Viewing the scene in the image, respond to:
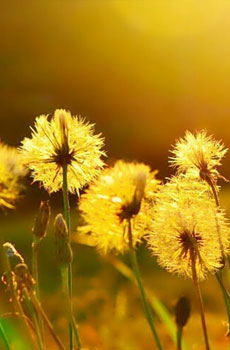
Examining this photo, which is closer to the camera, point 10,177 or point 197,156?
point 10,177

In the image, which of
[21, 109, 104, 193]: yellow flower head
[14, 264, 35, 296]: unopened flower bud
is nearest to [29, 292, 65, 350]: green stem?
[14, 264, 35, 296]: unopened flower bud

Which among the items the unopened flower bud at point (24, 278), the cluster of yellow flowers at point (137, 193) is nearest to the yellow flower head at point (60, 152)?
the cluster of yellow flowers at point (137, 193)

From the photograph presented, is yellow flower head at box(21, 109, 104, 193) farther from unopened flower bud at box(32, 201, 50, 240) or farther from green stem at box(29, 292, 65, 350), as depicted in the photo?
green stem at box(29, 292, 65, 350)

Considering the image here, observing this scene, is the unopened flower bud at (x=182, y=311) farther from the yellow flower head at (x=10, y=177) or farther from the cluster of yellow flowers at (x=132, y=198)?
the yellow flower head at (x=10, y=177)

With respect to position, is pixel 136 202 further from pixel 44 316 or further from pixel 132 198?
pixel 44 316

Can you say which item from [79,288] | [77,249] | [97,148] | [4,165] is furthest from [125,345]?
[4,165]

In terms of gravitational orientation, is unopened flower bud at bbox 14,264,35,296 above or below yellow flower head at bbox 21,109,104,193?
below

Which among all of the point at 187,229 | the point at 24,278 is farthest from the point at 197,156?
the point at 24,278
